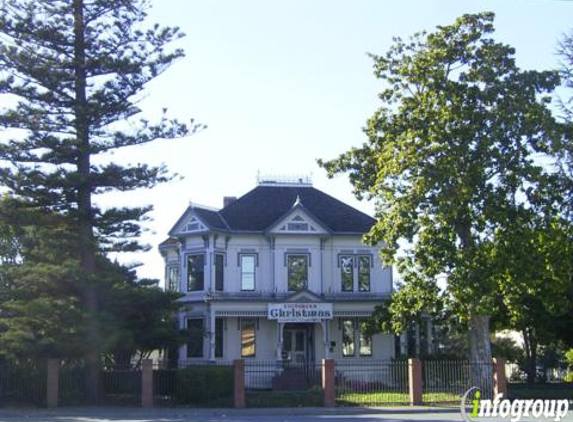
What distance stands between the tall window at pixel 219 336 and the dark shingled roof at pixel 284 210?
4.62m

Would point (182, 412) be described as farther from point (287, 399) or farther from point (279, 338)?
point (279, 338)

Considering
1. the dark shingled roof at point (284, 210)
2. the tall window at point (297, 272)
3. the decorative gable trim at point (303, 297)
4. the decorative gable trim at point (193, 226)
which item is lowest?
the decorative gable trim at point (303, 297)

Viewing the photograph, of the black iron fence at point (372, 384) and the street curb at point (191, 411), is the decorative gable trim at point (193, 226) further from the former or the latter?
the street curb at point (191, 411)

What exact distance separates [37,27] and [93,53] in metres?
2.06

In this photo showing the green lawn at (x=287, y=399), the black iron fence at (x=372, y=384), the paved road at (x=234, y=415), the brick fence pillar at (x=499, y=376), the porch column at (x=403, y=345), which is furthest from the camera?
the porch column at (x=403, y=345)

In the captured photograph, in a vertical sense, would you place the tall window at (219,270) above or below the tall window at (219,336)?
above

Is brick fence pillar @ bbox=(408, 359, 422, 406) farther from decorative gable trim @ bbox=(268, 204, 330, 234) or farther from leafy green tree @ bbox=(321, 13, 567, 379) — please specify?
decorative gable trim @ bbox=(268, 204, 330, 234)

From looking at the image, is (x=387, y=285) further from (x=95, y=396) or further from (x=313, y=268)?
(x=95, y=396)

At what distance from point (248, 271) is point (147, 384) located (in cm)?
1213

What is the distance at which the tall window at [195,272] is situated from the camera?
1485 inches

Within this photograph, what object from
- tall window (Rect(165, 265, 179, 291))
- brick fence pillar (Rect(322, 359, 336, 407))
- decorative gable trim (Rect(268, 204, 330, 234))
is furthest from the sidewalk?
tall window (Rect(165, 265, 179, 291))

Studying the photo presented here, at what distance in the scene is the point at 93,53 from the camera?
91.1 ft

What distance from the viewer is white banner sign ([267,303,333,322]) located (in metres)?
36.3

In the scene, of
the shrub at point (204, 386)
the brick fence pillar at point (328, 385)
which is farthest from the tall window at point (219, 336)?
the brick fence pillar at point (328, 385)
